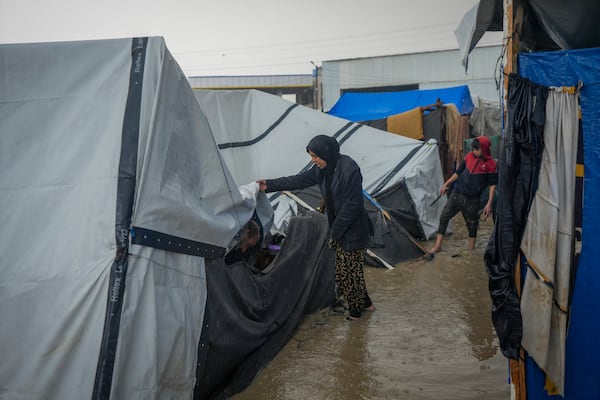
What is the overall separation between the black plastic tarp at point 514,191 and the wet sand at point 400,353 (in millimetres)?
981

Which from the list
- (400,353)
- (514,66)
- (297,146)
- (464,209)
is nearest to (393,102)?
(297,146)

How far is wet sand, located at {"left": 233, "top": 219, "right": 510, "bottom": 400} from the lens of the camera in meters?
3.42

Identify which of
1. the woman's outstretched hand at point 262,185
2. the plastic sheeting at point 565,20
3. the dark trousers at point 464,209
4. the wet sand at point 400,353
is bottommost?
the wet sand at point 400,353

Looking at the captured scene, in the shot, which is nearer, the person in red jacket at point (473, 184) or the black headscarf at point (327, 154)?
the black headscarf at point (327, 154)

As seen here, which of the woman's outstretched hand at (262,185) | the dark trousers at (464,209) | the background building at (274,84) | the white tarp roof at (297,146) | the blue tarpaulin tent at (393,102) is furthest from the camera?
the background building at (274,84)

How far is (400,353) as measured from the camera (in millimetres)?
3998

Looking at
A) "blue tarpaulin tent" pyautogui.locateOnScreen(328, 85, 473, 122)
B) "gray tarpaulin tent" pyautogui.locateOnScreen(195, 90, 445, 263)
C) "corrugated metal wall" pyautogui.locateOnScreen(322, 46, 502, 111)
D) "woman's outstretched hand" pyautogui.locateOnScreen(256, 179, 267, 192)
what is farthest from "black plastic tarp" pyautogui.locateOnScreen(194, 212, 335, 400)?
"corrugated metal wall" pyautogui.locateOnScreen(322, 46, 502, 111)

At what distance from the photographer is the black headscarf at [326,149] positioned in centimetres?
444

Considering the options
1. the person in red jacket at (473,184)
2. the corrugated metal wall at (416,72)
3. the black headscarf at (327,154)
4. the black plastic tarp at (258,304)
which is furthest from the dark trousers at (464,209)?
the corrugated metal wall at (416,72)

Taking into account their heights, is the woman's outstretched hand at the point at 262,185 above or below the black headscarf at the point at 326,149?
below

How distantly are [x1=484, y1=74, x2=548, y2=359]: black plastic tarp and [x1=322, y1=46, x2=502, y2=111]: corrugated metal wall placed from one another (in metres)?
21.3

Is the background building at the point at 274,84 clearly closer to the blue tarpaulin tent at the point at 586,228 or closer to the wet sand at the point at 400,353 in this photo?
the wet sand at the point at 400,353

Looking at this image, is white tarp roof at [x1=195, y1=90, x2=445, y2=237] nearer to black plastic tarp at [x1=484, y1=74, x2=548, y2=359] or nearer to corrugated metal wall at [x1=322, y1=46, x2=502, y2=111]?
black plastic tarp at [x1=484, y1=74, x2=548, y2=359]

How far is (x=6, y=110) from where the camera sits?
2703 mm
